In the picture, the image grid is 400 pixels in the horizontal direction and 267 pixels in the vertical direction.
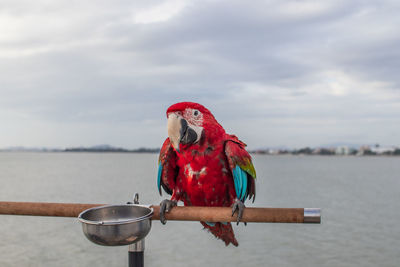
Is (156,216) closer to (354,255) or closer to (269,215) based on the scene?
(269,215)

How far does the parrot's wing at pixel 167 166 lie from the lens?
94.5 inches

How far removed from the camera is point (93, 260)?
759cm

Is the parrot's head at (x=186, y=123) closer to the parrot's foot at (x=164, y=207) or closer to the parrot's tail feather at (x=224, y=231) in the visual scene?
the parrot's foot at (x=164, y=207)

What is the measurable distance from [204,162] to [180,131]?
29 centimetres

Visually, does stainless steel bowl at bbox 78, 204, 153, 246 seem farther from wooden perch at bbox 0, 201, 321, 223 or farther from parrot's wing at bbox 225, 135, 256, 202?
parrot's wing at bbox 225, 135, 256, 202

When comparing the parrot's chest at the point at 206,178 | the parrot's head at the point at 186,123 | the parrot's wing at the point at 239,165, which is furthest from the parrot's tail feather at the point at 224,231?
the parrot's head at the point at 186,123

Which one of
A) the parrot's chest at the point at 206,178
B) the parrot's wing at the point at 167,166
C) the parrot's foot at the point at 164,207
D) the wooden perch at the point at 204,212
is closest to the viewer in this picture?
the wooden perch at the point at 204,212

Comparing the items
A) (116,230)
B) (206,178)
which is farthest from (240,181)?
(116,230)

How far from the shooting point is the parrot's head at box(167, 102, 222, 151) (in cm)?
206

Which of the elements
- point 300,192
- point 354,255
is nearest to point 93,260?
point 354,255

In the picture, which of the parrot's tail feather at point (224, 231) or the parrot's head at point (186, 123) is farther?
the parrot's tail feather at point (224, 231)

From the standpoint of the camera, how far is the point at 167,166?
2.41 m

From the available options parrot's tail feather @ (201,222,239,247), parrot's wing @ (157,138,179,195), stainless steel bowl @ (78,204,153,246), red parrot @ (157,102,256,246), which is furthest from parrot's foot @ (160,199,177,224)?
parrot's tail feather @ (201,222,239,247)

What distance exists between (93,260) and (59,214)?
20.7 ft
